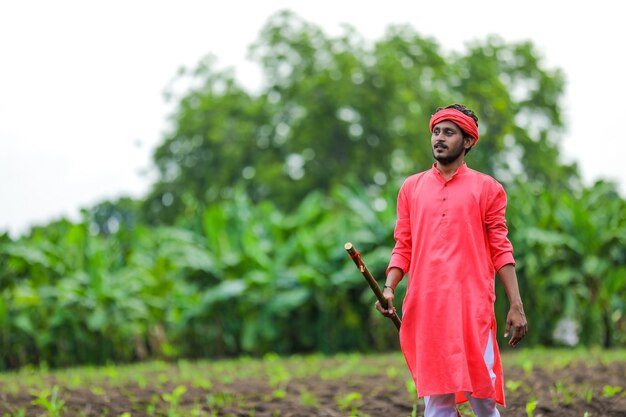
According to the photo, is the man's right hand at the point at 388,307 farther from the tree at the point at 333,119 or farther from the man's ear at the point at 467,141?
the tree at the point at 333,119

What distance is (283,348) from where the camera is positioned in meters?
11.6

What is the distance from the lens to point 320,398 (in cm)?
600

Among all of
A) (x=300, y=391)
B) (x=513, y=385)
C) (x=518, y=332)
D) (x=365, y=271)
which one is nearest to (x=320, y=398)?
(x=300, y=391)

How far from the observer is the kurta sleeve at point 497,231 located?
3428mm

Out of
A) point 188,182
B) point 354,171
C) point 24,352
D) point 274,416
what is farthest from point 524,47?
point 274,416

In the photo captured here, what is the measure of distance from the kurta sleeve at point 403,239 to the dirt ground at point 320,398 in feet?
4.38

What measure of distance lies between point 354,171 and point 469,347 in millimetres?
25088

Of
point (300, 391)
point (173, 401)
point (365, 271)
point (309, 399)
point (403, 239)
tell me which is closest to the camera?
point (365, 271)

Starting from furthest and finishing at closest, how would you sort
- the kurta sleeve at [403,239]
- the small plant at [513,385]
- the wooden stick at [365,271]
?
the small plant at [513,385], the kurta sleeve at [403,239], the wooden stick at [365,271]

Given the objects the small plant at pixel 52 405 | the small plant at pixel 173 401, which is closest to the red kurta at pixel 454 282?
the small plant at pixel 173 401

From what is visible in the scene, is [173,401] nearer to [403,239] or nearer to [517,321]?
[403,239]

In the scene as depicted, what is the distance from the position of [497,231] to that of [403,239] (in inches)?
15.7

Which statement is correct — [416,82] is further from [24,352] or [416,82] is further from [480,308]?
[480,308]

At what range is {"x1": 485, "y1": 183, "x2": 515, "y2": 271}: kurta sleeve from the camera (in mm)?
3428
